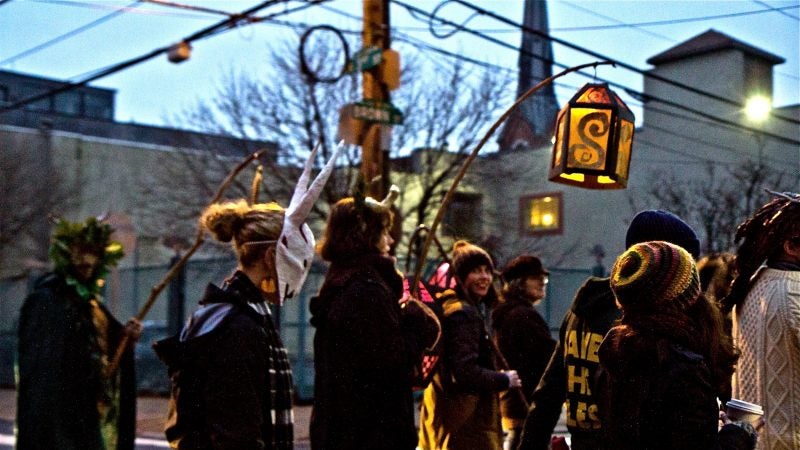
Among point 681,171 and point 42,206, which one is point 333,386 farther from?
point 42,206

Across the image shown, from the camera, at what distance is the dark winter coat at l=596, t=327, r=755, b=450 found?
2.87 metres

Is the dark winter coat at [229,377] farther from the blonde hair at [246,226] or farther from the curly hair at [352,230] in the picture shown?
the curly hair at [352,230]

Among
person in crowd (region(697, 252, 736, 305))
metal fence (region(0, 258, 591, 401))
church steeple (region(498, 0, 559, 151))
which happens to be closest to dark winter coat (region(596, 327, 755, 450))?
person in crowd (region(697, 252, 736, 305))

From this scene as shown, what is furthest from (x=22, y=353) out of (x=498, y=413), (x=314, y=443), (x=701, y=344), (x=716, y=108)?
(x=716, y=108)

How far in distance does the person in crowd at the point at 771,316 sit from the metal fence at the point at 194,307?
12222mm

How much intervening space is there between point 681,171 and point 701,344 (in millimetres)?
25725

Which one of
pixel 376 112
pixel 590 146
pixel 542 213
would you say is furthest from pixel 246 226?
pixel 542 213

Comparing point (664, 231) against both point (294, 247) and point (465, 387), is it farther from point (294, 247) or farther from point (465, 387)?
point (465, 387)

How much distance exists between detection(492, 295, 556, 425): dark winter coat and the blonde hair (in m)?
3.14

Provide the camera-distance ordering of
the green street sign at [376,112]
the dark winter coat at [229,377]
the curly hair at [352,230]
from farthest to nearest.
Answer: the green street sign at [376,112], the curly hair at [352,230], the dark winter coat at [229,377]

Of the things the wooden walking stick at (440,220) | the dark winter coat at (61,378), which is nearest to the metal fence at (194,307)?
the wooden walking stick at (440,220)

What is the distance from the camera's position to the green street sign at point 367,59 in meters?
10.7

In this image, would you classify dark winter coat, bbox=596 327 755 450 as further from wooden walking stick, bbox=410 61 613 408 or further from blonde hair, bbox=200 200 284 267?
wooden walking stick, bbox=410 61 613 408

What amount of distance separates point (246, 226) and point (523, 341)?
326cm
